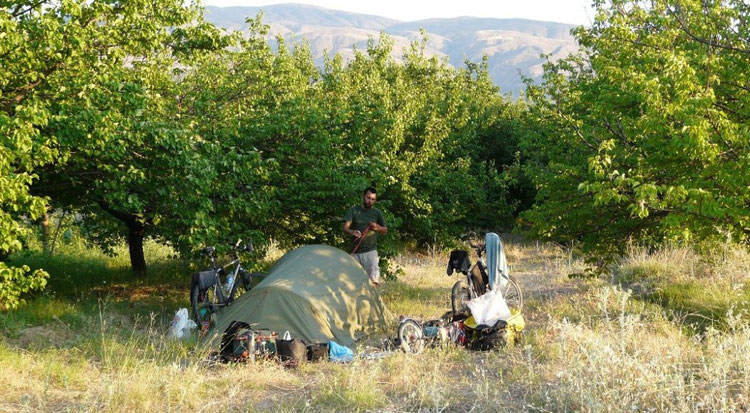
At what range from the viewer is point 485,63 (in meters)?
33.5

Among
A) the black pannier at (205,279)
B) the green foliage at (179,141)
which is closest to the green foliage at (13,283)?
the green foliage at (179,141)

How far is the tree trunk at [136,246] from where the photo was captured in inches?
550

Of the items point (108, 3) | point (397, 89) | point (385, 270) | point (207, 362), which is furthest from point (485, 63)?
point (207, 362)

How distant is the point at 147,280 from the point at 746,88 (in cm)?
1142

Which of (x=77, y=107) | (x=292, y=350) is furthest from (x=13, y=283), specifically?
(x=292, y=350)

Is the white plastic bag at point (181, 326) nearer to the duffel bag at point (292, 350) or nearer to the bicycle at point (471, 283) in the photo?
the duffel bag at point (292, 350)

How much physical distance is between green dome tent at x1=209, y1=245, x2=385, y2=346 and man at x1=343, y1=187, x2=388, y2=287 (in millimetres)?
533

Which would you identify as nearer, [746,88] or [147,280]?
[746,88]

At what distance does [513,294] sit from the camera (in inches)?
413

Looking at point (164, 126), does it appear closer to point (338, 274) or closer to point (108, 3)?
point (108, 3)

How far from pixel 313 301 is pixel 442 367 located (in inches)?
93.3

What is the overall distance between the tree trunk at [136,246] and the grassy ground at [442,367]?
2.06m

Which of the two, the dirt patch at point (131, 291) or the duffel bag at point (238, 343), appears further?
the dirt patch at point (131, 291)

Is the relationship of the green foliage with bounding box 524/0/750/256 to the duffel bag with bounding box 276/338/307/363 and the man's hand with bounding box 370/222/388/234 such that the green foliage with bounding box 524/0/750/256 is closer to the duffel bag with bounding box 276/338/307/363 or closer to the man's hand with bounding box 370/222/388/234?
the man's hand with bounding box 370/222/388/234
